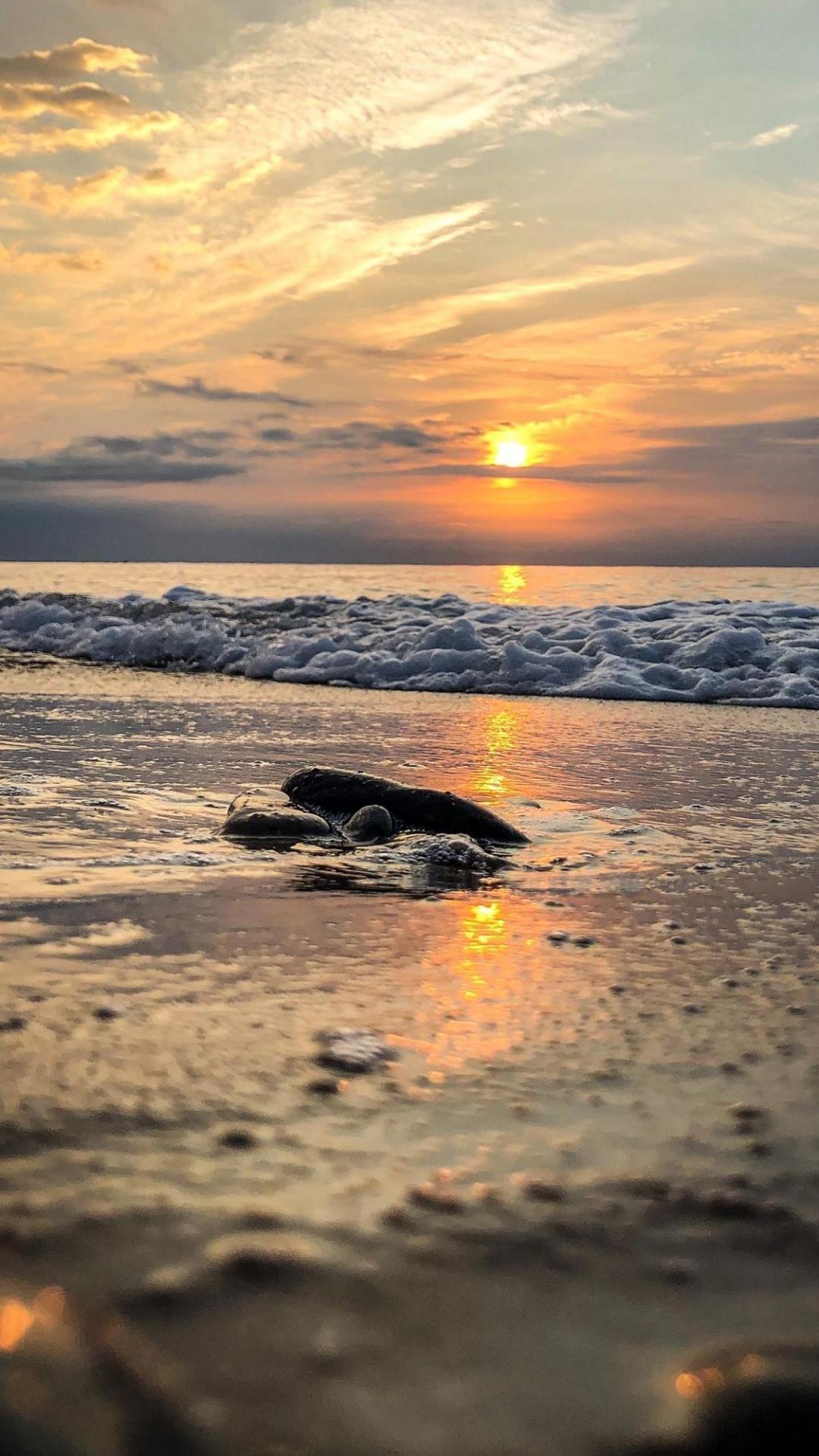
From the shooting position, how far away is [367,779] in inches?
159

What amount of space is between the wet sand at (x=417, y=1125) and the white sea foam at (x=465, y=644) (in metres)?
6.30

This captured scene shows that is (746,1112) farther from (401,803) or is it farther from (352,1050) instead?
(401,803)

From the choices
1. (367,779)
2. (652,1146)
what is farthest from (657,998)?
(367,779)

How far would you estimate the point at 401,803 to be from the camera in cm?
385

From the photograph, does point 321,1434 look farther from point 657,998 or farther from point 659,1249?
point 657,998

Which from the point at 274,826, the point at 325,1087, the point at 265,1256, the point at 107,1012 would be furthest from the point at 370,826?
the point at 265,1256

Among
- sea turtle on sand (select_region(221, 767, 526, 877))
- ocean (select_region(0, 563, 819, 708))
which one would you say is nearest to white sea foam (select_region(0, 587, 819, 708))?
ocean (select_region(0, 563, 819, 708))

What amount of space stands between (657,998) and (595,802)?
225 centimetres

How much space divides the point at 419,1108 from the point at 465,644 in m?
9.50

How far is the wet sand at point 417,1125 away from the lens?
3.60 feet

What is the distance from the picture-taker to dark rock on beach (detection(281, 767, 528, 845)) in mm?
3652

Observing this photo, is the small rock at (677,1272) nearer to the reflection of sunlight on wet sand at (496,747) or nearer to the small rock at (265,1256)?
the small rock at (265,1256)

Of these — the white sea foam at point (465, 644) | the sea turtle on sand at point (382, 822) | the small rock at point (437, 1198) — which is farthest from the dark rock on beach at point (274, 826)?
the white sea foam at point (465, 644)

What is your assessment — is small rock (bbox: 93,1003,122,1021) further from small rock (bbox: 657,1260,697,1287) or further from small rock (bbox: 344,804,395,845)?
small rock (bbox: 344,804,395,845)
